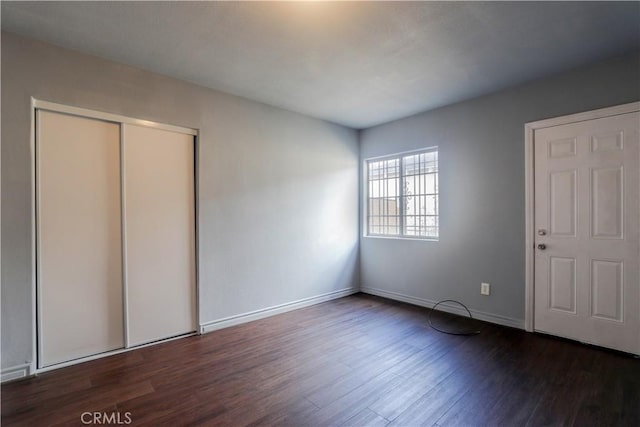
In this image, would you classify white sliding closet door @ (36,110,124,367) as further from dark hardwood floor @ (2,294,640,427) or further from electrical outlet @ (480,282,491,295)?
electrical outlet @ (480,282,491,295)

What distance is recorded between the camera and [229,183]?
11.1 ft

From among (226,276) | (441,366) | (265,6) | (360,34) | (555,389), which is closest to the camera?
(265,6)

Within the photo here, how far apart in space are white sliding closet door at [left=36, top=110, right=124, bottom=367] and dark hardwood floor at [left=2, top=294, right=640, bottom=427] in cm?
29

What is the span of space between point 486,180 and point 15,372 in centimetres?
463

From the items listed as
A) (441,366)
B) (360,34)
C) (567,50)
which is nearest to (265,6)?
(360,34)

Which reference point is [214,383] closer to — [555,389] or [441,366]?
[441,366]

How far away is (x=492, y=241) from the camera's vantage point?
11.2 feet

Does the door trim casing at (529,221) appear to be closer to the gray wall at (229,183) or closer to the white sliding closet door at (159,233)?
the gray wall at (229,183)

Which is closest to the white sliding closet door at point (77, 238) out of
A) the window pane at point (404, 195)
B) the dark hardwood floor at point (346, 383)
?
the dark hardwood floor at point (346, 383)

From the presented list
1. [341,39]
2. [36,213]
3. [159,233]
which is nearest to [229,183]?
[159,233]

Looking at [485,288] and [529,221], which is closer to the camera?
[529,221]

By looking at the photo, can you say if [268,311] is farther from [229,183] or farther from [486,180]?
[486,180]

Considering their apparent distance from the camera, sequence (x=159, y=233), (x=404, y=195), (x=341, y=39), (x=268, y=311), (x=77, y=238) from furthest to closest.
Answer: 1. (x=404, y=195)
2. (x=268, y=311)
3. (x=159, y=233)
4. (x=77, y=238)
5. (x=341, y=39)

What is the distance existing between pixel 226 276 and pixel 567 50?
12.6ft
